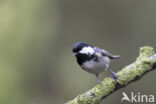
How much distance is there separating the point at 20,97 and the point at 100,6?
2.45 m

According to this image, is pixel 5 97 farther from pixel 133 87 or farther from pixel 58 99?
pixel 133 87

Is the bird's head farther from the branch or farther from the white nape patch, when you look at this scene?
the branch

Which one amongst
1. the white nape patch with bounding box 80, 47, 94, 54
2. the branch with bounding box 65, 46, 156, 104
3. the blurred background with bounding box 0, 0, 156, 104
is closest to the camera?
the branch with bounding box 65, 46, 156, 104

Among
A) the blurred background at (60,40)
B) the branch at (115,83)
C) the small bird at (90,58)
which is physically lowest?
the branch at (115,83)

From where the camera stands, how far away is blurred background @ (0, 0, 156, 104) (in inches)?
218

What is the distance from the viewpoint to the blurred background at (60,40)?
5.54 metres

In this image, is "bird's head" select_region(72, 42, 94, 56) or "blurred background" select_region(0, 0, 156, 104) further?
"blurred background" select_region(0, 0, 156, 104)

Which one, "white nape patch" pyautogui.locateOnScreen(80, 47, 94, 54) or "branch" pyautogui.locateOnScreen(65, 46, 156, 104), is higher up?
"white nape patch" pyautogui.locateOnScreen(80, 47, 94, 54)

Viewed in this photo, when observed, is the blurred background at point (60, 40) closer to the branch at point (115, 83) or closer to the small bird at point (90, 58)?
the small bird at point (90, 58)

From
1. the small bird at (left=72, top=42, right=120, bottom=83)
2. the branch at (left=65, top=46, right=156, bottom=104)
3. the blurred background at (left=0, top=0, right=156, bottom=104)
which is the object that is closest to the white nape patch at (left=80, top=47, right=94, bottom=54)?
the small bird at (left=72, top=42, right=120, bottom=83)

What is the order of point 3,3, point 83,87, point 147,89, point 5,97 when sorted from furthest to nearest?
1. point 147,89
2. point 83,87
3. point 3,3
4. point 5,97

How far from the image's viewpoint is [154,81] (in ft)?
22.4

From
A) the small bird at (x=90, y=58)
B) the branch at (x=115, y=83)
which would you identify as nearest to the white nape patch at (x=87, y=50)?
the small bird at (x=90, y=58)

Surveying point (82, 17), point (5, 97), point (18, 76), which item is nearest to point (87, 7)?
point (82, 17)
